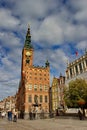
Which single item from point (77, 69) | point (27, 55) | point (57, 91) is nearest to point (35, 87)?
point (57, 91)

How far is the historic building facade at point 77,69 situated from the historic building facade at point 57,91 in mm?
4637

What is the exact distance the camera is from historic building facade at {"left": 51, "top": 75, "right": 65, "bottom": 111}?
7525cm

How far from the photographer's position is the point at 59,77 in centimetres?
7944

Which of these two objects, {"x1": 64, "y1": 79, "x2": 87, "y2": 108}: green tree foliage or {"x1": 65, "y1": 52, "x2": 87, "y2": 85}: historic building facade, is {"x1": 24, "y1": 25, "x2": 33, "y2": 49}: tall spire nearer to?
{"x1": 65, "y1": 52, "x2": 87, "y2": 85}: historic building facade

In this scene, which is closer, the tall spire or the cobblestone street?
the cobblestone street

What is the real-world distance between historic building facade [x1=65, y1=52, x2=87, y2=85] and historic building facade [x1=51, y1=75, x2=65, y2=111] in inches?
183

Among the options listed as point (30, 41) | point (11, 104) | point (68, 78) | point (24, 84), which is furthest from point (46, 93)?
point (11, 104)

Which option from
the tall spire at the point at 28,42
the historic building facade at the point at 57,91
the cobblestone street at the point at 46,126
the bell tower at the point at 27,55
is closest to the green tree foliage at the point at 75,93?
the cobblestone street at the point at 46,126

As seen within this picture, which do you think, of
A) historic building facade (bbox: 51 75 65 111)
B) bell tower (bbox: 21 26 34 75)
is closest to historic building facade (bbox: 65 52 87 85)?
historic building facade (bbox: 51 75 65 111)

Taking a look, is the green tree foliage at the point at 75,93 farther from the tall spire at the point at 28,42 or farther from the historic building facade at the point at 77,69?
the tall spire at the point at 28,42

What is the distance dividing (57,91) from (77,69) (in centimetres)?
1523

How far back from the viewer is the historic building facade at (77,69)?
63656mm

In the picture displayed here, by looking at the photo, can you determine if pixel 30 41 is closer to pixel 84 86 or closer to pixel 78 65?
pixel 78 65

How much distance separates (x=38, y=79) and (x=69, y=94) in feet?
131
